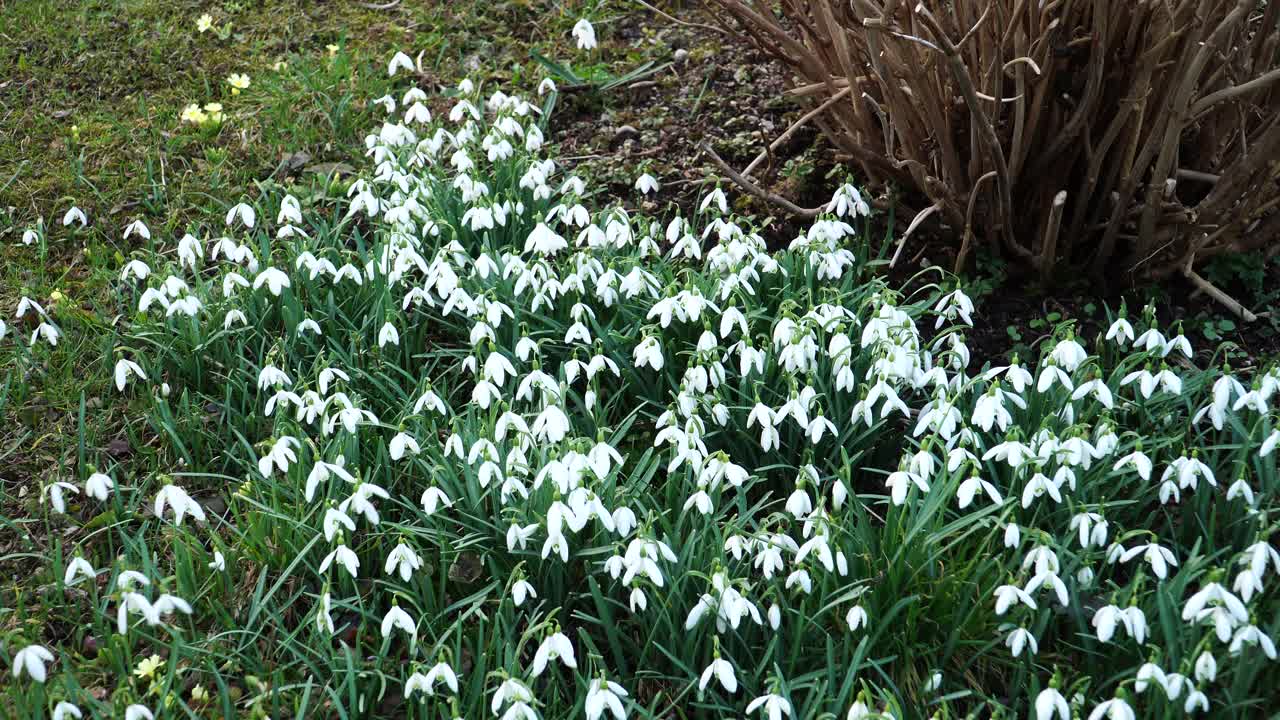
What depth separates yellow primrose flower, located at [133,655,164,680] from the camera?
223 centimetres

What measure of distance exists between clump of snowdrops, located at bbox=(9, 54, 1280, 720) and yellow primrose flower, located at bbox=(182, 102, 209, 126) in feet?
3.71

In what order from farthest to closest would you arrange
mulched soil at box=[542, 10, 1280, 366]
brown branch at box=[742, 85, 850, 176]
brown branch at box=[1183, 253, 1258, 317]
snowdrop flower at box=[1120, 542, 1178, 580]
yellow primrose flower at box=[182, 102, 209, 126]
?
yellow primrose flower at box=[182, 102, 209, 126], brown branch at box=[742, 85, 850, 176], mulched soil at box=[542, 10, 1280, 366], brown branch at box=[1183, 253, 1258, 317], snowdrop flower at box=[1120, 542, 1178, 580]

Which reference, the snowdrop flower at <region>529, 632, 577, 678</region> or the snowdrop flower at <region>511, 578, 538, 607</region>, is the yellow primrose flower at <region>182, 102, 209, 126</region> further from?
the snowdrop flower at <region>529, 632, 577, 678</region>

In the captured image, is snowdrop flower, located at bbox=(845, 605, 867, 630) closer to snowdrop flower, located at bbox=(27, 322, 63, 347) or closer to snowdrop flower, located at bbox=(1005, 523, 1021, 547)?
snowdrop flower, located at bbox=(1005, 523, 1021, 547)

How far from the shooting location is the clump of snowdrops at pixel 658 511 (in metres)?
2.17

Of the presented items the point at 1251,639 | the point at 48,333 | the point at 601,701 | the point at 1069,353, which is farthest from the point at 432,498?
the point at 1251,639

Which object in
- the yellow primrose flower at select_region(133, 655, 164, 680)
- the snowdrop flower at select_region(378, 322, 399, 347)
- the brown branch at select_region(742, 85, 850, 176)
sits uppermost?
the brown branch at select_region(742, 85, 850, 176)

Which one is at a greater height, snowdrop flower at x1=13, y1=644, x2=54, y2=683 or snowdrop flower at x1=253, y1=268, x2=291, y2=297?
snowdrop flower at x1=253, y1=268, x2=291, y2=297

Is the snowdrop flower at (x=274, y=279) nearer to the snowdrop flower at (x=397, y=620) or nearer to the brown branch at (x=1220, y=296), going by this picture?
the snowdrop flower at (x=397, y=620)

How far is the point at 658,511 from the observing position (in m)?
2.43

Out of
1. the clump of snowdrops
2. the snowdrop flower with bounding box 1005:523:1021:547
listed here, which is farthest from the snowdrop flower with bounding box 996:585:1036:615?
the snowdrop flower with bounding box 1005:523:1021:547

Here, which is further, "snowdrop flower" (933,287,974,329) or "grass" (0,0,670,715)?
"grass" (0,0,670,715)

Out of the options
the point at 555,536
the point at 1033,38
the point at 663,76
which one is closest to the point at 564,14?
the point at 663,76

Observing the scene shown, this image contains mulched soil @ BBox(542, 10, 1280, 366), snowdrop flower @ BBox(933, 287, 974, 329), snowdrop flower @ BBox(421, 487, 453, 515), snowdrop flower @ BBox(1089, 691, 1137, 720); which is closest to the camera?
snowdrop flower @ BBox(1089, 691, 1137, 720)
